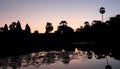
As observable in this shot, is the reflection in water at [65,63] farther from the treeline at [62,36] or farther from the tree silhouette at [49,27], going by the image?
the tree silhouette at [49,27]

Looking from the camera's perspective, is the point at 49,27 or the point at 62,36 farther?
the point at 49,27

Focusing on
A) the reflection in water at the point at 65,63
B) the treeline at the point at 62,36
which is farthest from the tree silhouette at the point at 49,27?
the reflection in water at the point at 65,63

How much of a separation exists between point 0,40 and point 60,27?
66.3 m

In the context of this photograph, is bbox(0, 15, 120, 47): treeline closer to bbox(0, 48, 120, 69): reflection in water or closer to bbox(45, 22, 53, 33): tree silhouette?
bbox(45, 22, 53, 33): tree silhouette

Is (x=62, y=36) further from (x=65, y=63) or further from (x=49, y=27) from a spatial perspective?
(x=65, y=63)

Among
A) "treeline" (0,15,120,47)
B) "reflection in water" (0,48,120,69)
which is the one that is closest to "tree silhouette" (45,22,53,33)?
"treeline" (0,15,120,47)

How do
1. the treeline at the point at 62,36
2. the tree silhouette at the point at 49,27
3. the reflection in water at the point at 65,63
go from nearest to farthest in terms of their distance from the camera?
the reflection in water at the point at 65,63 < the treeline at the point at 62,36 < the tree silhouette at the point at 49,27

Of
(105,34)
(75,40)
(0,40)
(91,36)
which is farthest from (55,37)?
(0,40)

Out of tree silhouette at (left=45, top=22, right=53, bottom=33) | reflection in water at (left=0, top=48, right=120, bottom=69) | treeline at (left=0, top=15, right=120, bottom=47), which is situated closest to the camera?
reflection in water at (left=0, top=48, right=120, bottom=69)

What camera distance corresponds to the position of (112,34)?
9869cm

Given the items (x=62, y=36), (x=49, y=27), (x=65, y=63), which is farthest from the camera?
(x=49, y=27)

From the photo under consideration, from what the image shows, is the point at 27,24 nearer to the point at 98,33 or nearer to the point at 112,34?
the point at 98,33

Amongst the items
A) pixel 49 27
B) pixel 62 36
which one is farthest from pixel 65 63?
pixel 49 27

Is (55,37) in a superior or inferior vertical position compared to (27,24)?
inferior
